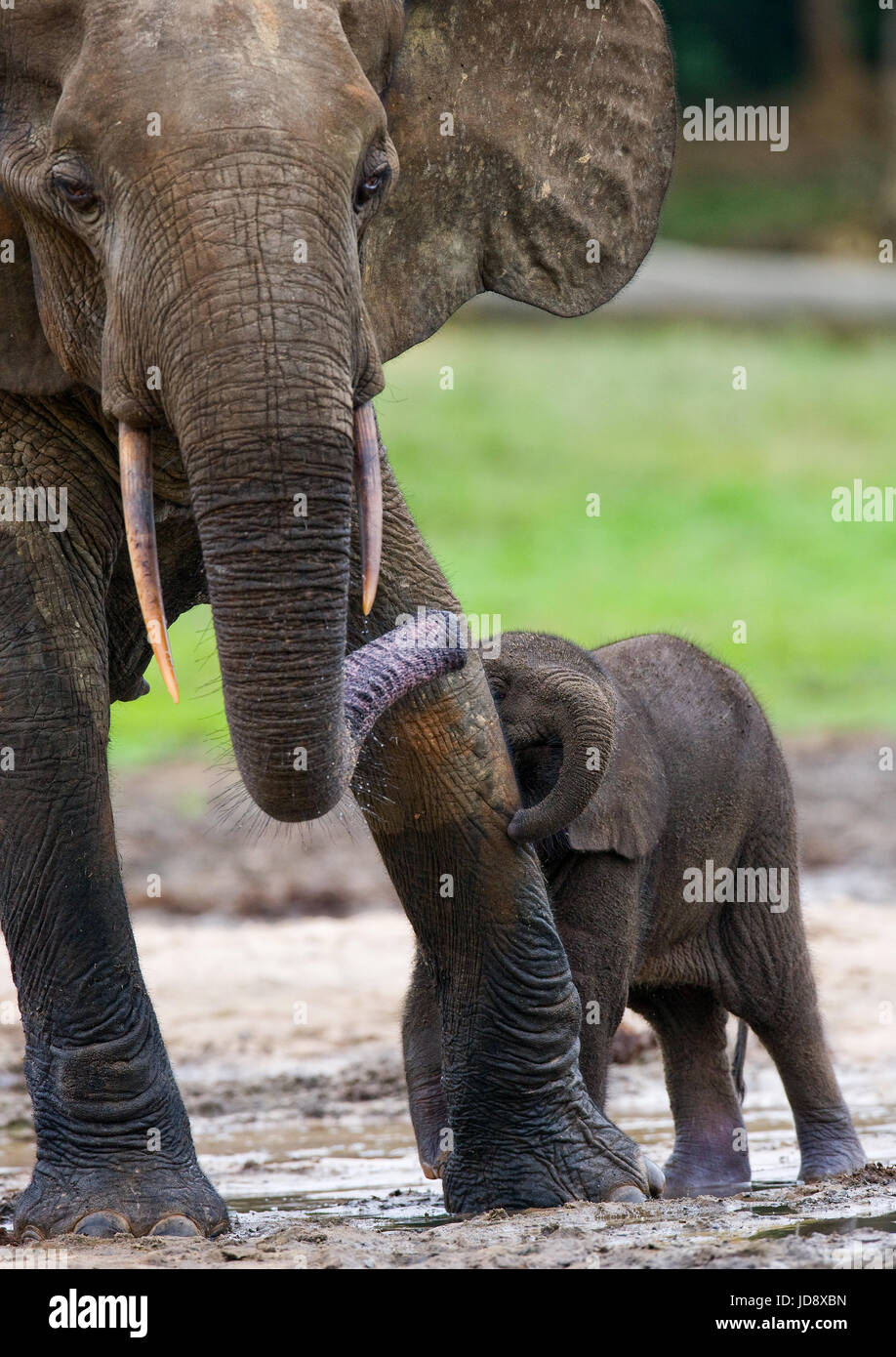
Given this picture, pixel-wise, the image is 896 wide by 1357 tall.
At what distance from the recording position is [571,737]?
5785mm

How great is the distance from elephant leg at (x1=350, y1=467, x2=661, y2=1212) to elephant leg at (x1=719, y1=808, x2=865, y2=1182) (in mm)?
1135

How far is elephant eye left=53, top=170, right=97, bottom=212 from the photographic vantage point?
15.2ft

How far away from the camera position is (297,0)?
15.1 feet

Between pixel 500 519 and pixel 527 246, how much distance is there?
13.6m

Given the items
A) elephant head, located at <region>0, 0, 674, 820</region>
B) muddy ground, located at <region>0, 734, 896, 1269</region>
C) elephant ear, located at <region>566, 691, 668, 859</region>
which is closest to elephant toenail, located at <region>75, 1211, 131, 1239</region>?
muddy ground, located at <region>0, 734, 896, 1269</region>

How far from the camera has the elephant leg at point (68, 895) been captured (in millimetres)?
5203

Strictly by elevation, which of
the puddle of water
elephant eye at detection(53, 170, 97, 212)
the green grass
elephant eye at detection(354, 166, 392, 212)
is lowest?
the puddle of water

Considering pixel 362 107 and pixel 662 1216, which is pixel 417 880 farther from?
pixel 362 107

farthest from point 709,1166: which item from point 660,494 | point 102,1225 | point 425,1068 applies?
point 660,494

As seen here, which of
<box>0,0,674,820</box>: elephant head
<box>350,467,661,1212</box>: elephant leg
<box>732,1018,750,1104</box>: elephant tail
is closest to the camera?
<box>0,0,674,820</box>: elephant head

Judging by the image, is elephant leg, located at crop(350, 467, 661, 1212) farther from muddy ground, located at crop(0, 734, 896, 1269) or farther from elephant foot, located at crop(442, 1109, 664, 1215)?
muddy ground, located at crop(0, 734, 896, 1269)

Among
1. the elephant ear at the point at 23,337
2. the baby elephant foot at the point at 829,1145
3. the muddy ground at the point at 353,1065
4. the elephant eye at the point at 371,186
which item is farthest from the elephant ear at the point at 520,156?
the baby elephant foot at the point at 829,1145
